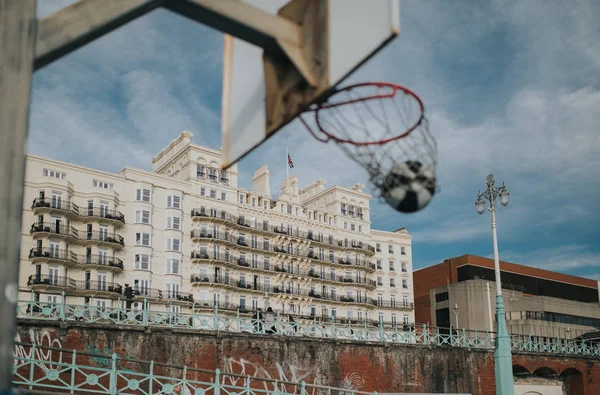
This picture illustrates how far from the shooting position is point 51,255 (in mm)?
50844

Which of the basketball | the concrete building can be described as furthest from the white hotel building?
the basketball

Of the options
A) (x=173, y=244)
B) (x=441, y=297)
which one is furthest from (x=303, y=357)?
(x=441, y=297)

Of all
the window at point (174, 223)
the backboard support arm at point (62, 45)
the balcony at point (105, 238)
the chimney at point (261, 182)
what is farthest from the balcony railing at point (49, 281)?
the backboard support arm at point (62, 45)

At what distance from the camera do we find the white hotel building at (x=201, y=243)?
5172cm

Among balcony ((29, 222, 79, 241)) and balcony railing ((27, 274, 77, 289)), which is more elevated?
balcony ((29, 222, 79, 241))

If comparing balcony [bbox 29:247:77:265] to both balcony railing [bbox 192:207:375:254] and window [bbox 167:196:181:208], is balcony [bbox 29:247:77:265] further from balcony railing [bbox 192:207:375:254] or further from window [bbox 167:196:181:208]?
balcony railing [bbox 192:207:375:254]

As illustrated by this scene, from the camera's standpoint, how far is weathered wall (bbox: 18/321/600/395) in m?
22.6

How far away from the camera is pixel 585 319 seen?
7750 centimetres

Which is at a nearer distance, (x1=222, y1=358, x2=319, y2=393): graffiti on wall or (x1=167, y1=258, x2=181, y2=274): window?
(x1=222, y1=358, x2=319, y2=393): graffiti on wall

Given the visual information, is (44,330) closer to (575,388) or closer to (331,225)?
(575,388)

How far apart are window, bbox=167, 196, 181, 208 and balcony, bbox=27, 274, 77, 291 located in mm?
11491

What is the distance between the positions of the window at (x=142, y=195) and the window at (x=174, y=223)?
2.63 metres

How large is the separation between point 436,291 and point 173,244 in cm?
3399

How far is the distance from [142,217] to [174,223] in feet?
9.87
